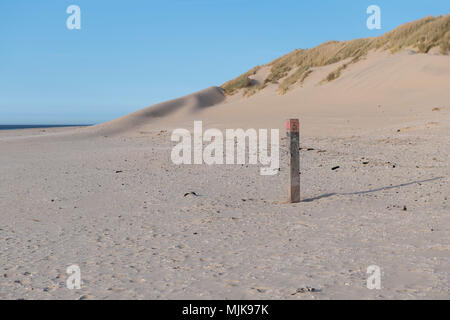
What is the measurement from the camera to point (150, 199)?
794 cm

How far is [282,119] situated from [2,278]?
20.7 m

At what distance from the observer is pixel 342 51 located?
118ft

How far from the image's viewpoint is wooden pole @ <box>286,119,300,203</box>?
736cm

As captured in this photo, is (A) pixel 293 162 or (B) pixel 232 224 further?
(A) pixel 293 162

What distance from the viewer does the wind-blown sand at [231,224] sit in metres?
4.02

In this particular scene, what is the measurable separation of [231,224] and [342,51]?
32.8 m

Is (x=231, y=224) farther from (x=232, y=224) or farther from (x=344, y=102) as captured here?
(x=344, y=102)

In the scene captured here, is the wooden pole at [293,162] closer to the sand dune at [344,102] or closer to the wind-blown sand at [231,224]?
the wind-blown sand at [231,224]

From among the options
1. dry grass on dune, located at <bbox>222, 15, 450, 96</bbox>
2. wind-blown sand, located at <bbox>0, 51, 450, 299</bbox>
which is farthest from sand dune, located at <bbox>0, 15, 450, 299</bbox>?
dry grass on dune, located at <bbox>222, 15, 450, 96</bbox>

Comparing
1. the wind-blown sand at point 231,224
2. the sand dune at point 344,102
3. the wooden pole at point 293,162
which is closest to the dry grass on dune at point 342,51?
the sand dune at point 344,102

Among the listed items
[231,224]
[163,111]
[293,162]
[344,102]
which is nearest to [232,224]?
[231,224]

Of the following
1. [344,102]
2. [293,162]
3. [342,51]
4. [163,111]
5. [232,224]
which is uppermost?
[342,51]

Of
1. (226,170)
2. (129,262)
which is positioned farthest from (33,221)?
(226,170)

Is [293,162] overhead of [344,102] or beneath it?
beneath
